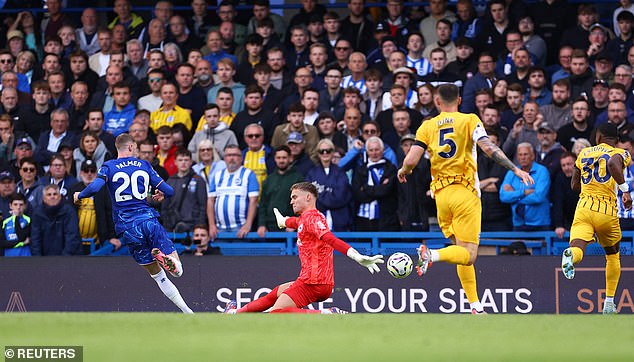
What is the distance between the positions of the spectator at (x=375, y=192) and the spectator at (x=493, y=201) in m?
1.19

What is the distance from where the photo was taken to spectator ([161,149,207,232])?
49.5ft

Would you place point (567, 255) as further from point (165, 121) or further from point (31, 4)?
point (31, 4)

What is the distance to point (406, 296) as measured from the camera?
47.4 ft

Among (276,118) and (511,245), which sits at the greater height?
(276,118)

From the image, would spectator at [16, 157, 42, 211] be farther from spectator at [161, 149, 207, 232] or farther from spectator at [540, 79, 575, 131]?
spectator at [540, 79, 575, 131]

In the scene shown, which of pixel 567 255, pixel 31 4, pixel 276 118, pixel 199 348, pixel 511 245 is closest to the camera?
pixel 199 348

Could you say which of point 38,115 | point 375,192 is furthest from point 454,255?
point 38,115

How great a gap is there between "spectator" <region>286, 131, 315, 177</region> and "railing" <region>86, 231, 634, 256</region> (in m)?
0.98

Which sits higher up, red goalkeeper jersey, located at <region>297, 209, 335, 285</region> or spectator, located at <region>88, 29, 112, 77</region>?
spectator, located at <region>88, 29, 112, 77</region>

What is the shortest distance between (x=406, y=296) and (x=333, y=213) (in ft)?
5.03

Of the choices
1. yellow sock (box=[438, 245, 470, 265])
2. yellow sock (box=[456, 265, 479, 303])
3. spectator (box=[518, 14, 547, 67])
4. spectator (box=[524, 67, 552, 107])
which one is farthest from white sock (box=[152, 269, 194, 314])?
spectator (box=[518, 14, 547, 67])

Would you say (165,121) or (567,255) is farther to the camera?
(165,121)

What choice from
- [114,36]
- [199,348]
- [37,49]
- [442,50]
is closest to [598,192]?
[442,50]

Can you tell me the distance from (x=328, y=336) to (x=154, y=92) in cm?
1033
